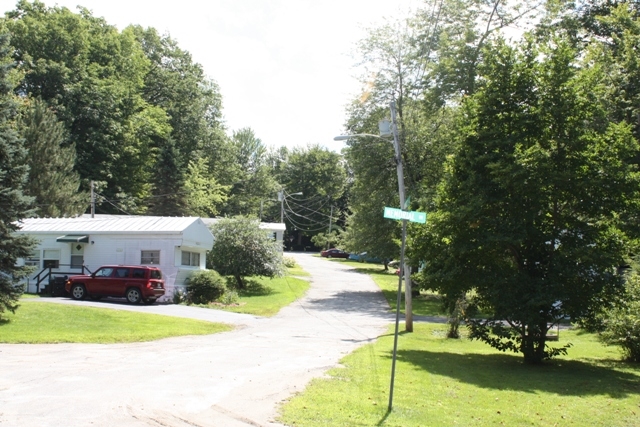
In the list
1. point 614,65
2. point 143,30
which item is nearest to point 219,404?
point 614,65

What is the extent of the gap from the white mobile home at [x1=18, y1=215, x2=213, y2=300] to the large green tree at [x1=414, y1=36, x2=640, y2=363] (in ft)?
54.1

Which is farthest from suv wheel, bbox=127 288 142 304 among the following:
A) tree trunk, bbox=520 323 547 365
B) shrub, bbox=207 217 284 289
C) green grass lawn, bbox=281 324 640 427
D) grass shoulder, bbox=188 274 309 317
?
tree trunk, bbox=520 323 547 365

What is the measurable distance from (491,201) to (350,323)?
1174 centimetres

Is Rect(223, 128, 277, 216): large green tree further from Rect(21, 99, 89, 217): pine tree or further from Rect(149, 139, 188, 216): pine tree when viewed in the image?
Rect(21, 99, 89, 217): pine tree

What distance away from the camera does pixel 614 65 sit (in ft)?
82.1

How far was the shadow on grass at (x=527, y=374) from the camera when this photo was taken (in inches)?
476

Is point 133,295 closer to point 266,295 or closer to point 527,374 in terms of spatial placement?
point 266,295

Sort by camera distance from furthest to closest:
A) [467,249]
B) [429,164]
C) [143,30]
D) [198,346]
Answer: [143,30], [429,164], [198,346], [467,249]

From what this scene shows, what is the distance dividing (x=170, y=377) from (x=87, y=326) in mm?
9185

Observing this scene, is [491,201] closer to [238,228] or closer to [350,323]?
[350,323]

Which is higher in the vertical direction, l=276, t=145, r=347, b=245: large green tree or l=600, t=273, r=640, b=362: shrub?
l=276, t=145, r=347, b=245: large green tree

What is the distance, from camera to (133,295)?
27.0 metres

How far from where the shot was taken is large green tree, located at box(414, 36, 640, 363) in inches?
584

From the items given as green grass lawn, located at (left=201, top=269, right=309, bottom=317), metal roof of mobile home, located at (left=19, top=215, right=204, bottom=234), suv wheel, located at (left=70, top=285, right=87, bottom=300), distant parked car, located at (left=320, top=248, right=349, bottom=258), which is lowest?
green grass lawn, located at (left=201, top=269, right=309, bottom=317)
